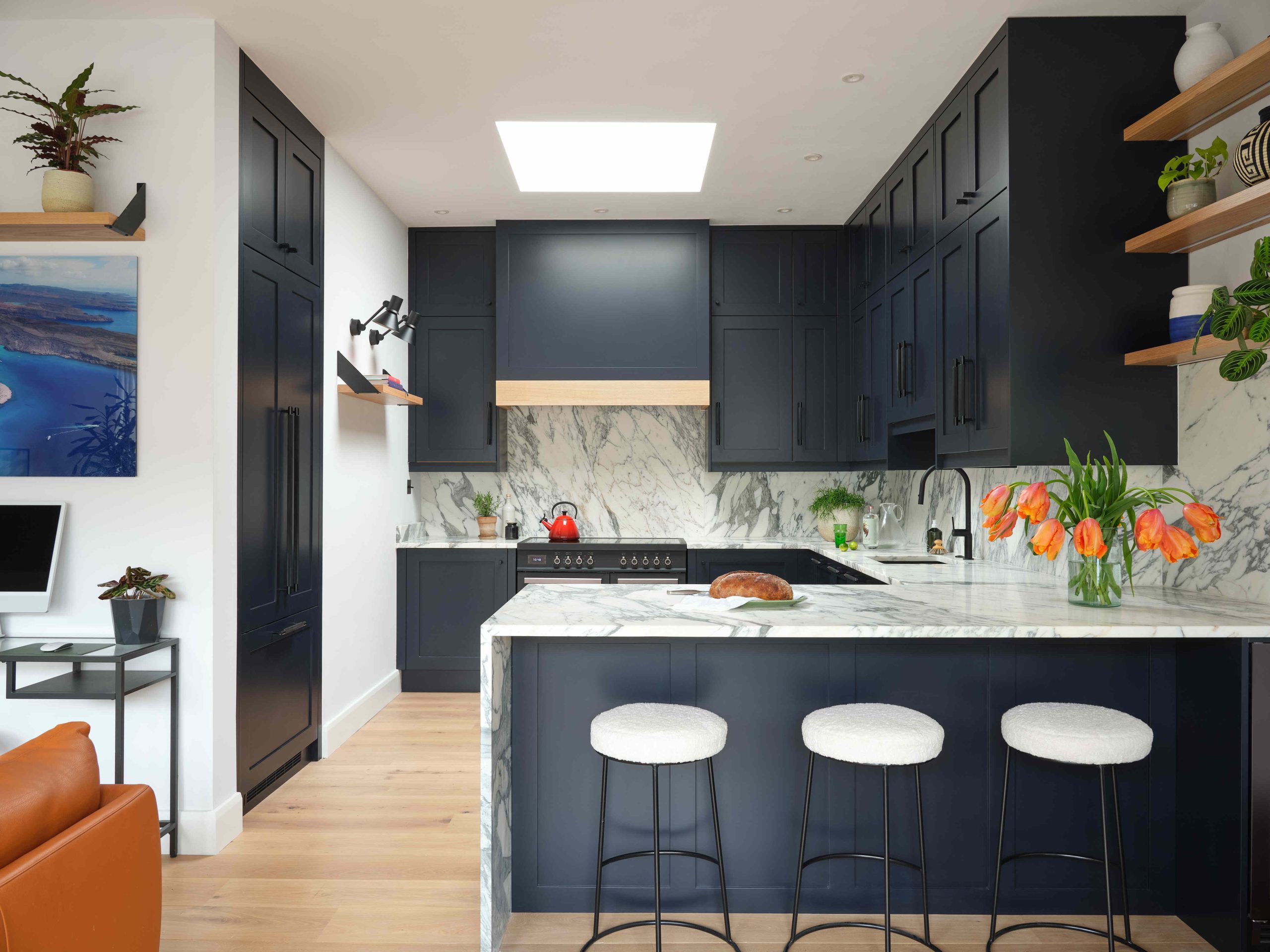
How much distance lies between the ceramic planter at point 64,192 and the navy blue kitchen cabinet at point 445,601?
2.58m

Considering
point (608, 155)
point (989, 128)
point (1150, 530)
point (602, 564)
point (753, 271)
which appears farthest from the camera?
point (753, 271)

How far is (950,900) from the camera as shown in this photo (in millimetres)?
2320

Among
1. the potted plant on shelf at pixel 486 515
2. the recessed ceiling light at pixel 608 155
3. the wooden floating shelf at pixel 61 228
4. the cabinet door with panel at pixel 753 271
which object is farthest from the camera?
the potted plant on shelf at pixel 486 515

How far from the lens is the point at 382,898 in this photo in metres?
2.42

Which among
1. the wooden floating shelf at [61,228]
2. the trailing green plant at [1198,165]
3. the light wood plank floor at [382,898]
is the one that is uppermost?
the trailing green plant at [1198,165]

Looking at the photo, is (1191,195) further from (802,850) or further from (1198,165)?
(802,850)

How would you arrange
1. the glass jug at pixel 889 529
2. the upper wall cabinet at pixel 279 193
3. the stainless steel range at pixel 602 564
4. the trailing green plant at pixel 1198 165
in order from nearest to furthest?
the trailing green plant at pixel 1198 165 < the upper wall cabinet at pixel 279 193 < the glass jug at pixel 889 529 < the stainless steel range at pixel 602 564

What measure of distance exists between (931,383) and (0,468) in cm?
339

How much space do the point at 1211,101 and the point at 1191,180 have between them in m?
0.22


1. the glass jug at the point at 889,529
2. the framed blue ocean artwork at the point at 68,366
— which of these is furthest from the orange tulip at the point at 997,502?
the framed blue ocean artwork at the point at 68,366

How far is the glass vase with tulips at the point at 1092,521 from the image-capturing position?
2.11 metres

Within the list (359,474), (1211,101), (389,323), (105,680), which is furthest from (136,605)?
(1211,101)

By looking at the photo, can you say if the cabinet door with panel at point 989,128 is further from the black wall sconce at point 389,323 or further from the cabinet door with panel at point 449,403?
the cabinet door with panel at point 449,403

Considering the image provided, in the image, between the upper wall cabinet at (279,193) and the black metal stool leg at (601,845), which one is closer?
the black metal stool leg at (601,845)
